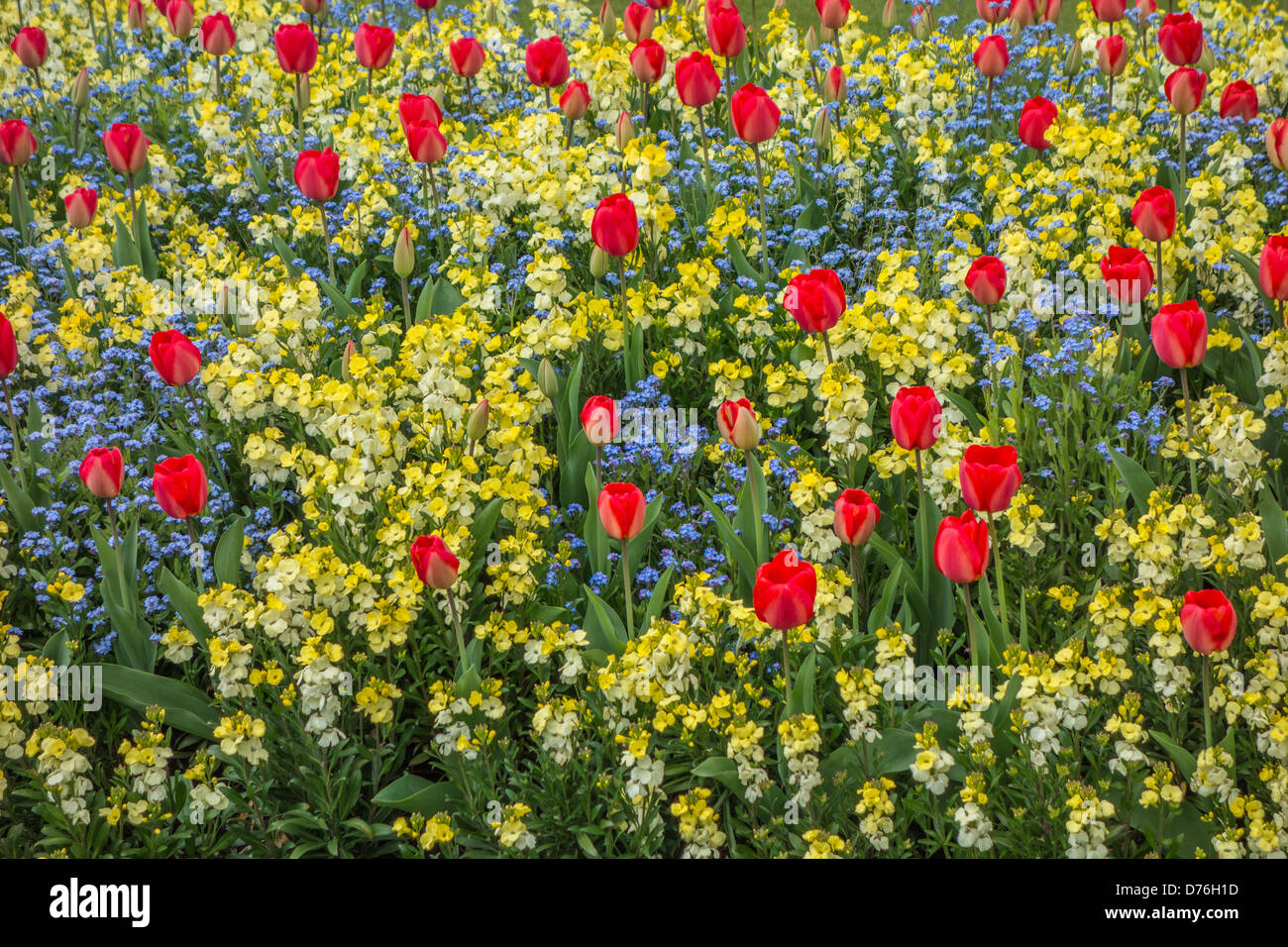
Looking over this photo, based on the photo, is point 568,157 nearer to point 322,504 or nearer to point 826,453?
point 826,453

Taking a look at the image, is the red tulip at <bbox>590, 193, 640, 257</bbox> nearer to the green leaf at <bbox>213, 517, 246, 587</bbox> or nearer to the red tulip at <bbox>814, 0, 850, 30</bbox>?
the green leaf at <bbox>213, 517, 246, 587</bbox>

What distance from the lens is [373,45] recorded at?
213 inches

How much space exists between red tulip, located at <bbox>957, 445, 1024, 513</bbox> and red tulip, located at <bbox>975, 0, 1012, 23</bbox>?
3433 mm

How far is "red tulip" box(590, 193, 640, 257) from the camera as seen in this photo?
388 centimetres

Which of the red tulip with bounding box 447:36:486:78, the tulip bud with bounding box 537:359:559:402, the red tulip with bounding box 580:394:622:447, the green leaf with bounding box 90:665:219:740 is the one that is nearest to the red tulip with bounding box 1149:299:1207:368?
the red tulip with bounding box 580:394:622:447

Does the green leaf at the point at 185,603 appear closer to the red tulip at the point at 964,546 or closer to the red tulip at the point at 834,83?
the red tulip at the point at 964,546

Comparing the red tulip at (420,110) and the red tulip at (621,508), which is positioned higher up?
the red tulip at (420,110)

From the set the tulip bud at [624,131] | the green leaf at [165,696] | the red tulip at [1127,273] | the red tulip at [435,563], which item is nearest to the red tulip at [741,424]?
the red tulip at [435,563]

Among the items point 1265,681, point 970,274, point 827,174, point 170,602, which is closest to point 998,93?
point 827,174

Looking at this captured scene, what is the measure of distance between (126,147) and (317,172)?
926mm

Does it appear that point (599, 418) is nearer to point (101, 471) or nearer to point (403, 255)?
point (101, 471)

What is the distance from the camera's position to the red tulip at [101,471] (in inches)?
127

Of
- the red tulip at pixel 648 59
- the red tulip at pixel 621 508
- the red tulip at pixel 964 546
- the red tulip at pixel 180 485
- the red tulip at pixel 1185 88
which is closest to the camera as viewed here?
the red tulip at pixel 964 546

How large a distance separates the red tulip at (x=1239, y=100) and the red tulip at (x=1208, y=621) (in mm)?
2837
